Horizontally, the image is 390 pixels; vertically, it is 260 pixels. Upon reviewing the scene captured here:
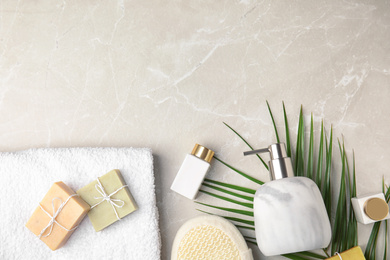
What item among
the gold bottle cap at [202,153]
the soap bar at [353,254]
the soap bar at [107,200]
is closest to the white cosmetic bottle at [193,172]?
the gold bottle cap at [202,153]

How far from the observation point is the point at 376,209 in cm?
83

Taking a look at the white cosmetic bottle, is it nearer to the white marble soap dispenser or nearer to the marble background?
the marble background

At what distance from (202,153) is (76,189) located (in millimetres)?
295

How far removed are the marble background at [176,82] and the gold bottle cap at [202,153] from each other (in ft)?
0.13

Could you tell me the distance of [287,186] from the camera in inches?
28.5

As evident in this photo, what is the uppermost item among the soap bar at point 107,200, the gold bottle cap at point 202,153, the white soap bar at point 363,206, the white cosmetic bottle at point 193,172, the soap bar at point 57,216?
the white soap bar at point 363,206

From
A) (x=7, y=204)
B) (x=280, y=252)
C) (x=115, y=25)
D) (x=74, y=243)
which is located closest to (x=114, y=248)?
(x=74, y=243)

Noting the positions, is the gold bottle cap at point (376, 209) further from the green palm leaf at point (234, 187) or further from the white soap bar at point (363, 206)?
the green palm leaf at point (234, 187)

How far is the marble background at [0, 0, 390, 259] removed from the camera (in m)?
0.87

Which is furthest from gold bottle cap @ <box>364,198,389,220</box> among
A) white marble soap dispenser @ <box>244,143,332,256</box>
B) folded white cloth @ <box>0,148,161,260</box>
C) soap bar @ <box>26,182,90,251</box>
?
soap bar @ <box>26,182,90,251</box>

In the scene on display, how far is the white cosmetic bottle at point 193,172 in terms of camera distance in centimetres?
83

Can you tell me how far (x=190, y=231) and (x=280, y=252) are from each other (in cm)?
20

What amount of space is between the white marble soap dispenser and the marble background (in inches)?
5.7

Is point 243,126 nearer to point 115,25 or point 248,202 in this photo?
point 248,202
